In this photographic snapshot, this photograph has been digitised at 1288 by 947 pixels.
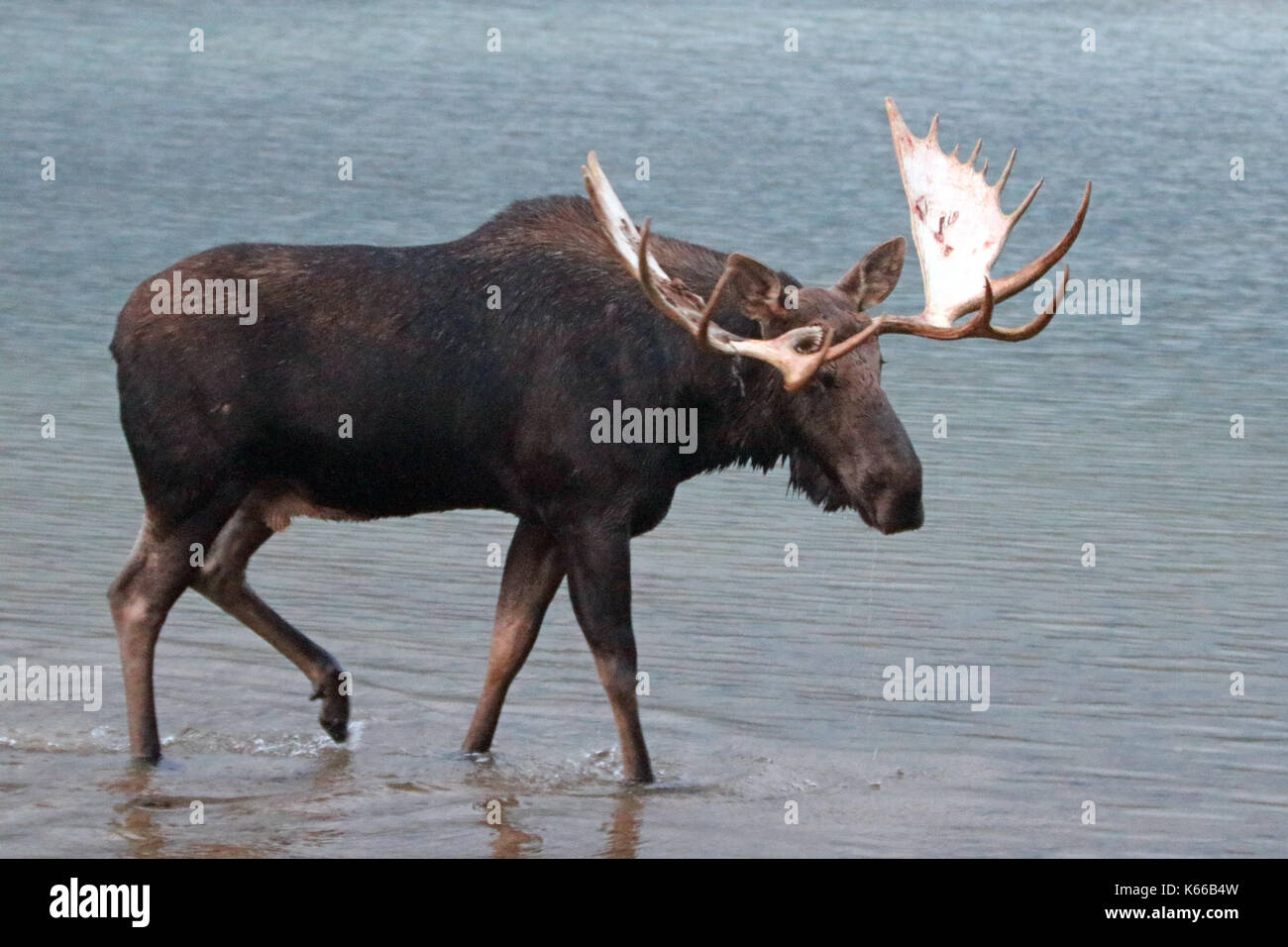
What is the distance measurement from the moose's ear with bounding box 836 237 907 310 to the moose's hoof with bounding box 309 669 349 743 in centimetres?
191

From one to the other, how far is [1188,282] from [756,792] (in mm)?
9897

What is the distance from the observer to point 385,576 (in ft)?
29.4

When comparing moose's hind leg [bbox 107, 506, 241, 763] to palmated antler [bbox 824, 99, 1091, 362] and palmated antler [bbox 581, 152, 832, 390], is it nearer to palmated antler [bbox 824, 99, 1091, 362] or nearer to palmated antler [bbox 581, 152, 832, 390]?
palmated antler [bbox 581, 152, 832, 390]

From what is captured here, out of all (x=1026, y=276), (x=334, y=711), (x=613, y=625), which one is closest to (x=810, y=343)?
(x=1026, y=276)

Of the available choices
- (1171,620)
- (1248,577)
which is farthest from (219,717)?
(1248,577)

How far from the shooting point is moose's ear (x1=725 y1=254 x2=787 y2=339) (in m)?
6.68

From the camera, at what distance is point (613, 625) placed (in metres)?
6.87

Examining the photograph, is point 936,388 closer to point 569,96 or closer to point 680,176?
point 680,176

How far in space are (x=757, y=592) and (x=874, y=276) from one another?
6.94ft

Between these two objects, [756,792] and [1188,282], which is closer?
[756,792]

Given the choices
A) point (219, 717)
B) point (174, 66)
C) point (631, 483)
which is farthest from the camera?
point (174, 66)
